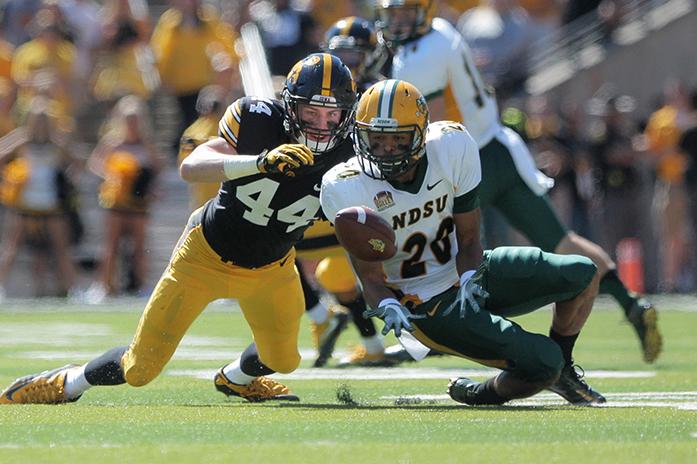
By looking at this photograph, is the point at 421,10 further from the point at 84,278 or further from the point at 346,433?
the point at 84,278

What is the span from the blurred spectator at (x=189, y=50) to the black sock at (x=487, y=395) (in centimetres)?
872

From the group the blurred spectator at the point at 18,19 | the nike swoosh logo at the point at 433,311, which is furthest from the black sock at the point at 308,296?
the blurred spectator at the point at 18,19

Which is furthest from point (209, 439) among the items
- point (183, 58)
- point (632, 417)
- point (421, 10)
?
point (183, 58)

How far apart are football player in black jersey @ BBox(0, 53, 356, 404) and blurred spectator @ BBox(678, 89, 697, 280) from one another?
8.41 metres

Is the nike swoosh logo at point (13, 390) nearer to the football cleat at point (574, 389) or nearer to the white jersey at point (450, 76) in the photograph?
the football cleat at point (574, 389)

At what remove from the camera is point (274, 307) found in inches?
259

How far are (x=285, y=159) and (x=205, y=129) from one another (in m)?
6.08

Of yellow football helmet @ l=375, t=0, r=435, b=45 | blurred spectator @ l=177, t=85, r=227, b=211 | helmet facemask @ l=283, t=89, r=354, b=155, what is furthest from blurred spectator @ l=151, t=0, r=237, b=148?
helmet facemask @ l=283, t=89, r=354, b=155

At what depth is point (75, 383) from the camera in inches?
258

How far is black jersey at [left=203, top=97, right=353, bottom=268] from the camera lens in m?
6.25

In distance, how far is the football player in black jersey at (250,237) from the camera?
6145 millimetres

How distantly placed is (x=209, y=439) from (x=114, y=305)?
8.50m

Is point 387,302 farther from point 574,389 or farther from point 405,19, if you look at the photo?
point 405,19

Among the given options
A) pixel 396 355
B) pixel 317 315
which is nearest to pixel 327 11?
pixel 317 315
